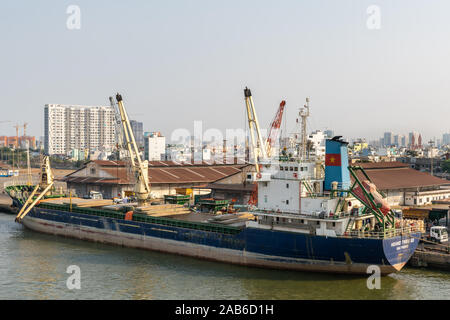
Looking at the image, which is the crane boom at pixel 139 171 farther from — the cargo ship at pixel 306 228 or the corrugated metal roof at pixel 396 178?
the corrugated metal roof at pixel 396 178

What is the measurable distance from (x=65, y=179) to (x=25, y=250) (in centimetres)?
3730

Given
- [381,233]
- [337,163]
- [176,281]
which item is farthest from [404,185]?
[176,281]

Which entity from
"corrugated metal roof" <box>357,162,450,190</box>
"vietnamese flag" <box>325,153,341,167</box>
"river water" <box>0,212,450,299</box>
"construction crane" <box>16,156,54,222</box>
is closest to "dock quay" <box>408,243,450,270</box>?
"river water" <box>0,212,450,299</box>

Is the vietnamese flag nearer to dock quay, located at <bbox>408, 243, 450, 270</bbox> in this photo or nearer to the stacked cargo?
dock quay, located at <bbox>408, 243, 450, 270</bbox>

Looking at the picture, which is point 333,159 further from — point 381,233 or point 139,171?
point 139,171

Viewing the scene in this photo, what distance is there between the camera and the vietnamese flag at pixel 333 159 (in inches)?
1246

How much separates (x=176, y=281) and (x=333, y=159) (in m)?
12.8

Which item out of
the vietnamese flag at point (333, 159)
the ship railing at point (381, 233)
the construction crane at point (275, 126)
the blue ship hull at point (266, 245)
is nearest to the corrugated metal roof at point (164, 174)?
the construction crane at point (275, 126)

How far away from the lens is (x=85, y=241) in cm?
4450

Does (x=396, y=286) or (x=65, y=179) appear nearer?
(x=396, y=286)

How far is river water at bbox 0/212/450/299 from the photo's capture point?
90.9 ft

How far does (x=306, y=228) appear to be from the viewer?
102 ft
